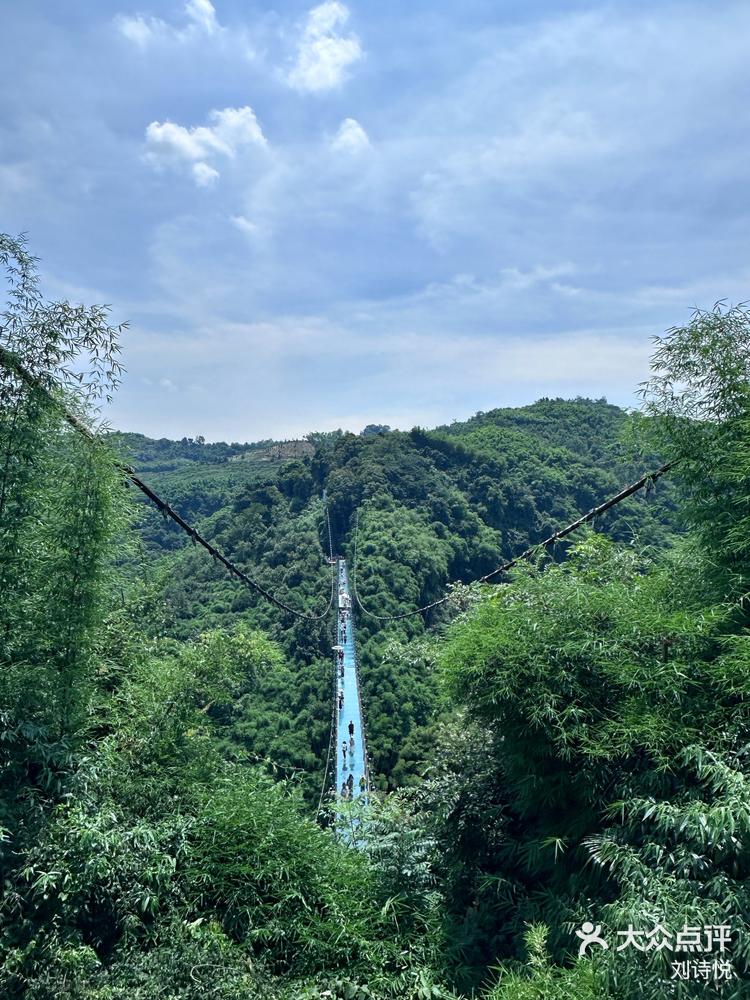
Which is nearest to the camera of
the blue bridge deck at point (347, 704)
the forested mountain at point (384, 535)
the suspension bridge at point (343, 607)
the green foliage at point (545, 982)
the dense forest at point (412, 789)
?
the green foliage at point (545, 982)

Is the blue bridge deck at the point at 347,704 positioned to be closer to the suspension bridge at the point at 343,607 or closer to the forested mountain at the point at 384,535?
the suspension bridge at the point at 343,607

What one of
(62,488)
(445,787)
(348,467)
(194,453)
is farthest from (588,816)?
(194,453)

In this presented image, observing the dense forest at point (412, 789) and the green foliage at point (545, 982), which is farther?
the dense forest at point (412, 789)

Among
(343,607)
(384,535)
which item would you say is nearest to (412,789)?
(343,607)

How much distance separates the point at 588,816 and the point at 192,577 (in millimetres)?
24242

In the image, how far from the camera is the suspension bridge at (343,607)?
3.08 metres

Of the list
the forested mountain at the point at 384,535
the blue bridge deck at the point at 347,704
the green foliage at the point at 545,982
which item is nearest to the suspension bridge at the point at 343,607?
the blue bridge deck at the point at 347,704

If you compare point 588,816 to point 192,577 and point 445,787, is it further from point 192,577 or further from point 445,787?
point 192,577

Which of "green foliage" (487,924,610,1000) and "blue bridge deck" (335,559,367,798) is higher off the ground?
"green foliage" (487,924,610,1000)

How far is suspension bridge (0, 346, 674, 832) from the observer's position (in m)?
3.08

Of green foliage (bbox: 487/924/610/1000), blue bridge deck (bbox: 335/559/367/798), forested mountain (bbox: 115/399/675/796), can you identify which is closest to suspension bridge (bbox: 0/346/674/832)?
blue bridge deck (bbox: 335/559/367/798)

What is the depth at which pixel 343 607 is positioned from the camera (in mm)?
21766

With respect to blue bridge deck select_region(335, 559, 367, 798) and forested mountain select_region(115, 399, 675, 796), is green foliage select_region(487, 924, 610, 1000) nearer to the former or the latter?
forested mountain select_region(115, 399, 675, 796)

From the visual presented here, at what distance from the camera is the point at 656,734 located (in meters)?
2.42
